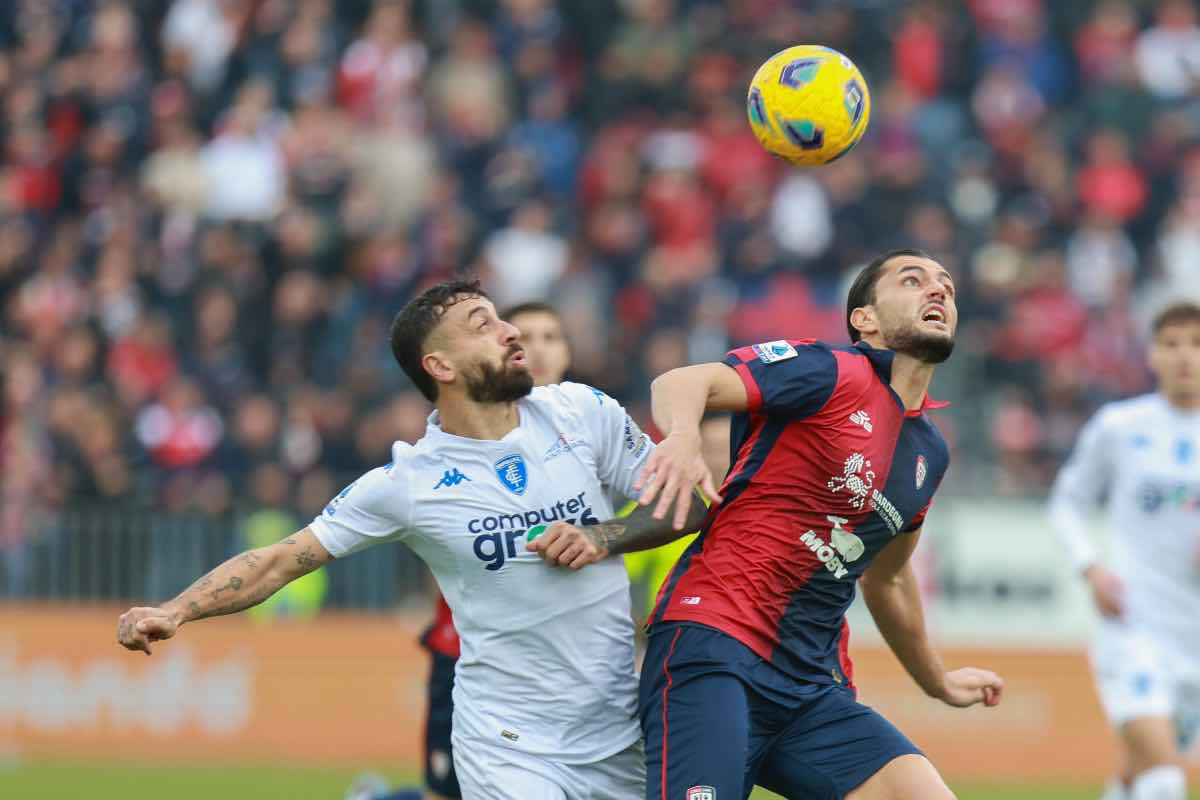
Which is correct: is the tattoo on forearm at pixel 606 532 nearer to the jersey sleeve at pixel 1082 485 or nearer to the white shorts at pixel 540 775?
the white shorts at pixel 540 775

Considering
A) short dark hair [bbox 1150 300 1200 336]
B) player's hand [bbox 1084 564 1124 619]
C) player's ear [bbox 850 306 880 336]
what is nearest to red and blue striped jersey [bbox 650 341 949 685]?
player's ear [bbox 850 306 880 336]

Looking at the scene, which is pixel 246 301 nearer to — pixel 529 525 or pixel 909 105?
pixel 909 105

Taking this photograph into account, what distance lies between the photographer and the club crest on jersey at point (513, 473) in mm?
6648

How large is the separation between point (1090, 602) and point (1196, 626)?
18.0 feet

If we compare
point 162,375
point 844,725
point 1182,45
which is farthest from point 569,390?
point 1182,45

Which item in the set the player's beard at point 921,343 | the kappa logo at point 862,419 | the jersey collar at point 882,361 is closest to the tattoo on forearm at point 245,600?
the kappa logo at point 862,419

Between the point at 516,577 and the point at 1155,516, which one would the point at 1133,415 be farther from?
the point at 516,577

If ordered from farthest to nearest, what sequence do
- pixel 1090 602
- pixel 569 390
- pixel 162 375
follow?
pixel 162 375 → pixel 1090 602 → pixel 569 390

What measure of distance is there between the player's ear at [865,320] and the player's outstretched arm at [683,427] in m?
0.77

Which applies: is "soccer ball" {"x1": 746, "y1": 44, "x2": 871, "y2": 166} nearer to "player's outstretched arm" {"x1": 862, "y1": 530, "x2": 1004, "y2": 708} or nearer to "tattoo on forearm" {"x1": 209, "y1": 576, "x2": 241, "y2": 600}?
"player's outstretched arm" {"x1": 862, "y1": 530, "x2": 1004, "y2": 708}

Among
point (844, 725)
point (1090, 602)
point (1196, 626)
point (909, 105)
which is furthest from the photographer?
point (909, 105)

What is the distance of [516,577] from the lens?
21.7ft

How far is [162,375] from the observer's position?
1702 cm

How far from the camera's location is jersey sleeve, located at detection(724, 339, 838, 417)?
6.22m
